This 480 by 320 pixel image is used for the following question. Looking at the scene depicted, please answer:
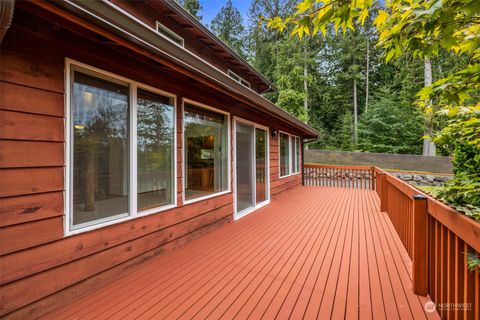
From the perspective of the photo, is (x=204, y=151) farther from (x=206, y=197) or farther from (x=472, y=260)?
(x=472, y=260)

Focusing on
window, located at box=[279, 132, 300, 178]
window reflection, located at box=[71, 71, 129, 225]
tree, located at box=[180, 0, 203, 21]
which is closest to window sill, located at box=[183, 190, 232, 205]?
window reflection, located at box=[71, 71, 129, 225]

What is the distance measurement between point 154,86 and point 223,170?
195 cm

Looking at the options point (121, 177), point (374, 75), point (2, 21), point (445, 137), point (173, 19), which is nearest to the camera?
point (2, 21)

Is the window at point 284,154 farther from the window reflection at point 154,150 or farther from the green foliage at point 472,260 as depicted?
the green foliage at point 472,260

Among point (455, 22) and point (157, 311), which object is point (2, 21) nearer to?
point (157, 311)

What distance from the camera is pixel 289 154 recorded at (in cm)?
853

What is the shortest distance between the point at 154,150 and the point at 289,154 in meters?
6.22

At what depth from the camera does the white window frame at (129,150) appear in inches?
80.3

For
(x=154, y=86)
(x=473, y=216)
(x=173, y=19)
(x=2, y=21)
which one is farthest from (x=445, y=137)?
(x=173, y=19)

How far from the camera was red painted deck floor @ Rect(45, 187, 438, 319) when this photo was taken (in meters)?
1.96

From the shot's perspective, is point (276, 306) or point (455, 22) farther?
point (276, 306)

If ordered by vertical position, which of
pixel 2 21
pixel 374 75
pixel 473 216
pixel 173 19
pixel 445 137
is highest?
pixel 374 75

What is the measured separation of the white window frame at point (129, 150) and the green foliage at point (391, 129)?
16.0 meters

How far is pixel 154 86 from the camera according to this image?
2.90m
